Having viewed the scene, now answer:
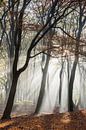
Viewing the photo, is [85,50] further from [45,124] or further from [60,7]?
[45,124]

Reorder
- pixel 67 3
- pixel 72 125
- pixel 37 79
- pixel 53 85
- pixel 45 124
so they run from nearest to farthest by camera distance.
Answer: pixel 72 125 → pixel 45 124 → pixel 67 3 → pixel 37 79 → pixel 53 85

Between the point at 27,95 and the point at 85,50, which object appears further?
the point at 27,95

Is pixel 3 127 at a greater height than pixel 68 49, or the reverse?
pixel 68 49

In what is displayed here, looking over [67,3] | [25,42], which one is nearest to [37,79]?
[25,42]

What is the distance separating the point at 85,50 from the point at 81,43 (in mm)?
1791

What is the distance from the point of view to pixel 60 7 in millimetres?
15953

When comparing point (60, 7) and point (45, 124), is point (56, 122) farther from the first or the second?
point (60, 7)

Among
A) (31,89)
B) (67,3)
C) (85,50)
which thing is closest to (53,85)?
(31,89)

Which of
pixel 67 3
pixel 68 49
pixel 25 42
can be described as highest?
pixel 25 42

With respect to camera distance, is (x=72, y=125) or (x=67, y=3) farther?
(x=67, y=3)

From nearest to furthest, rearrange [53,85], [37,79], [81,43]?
[81,43], [37,79], [53,85]

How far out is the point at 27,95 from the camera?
6662 cm

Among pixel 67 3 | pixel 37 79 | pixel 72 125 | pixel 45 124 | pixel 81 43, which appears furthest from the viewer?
pixel 37 79

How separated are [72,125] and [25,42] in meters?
29.4
